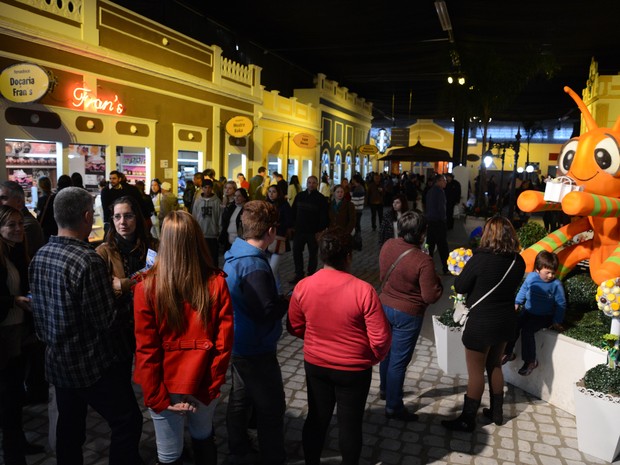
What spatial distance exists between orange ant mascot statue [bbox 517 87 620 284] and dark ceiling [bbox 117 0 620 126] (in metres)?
7.73

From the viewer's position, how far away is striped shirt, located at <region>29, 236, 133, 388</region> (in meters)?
2.51

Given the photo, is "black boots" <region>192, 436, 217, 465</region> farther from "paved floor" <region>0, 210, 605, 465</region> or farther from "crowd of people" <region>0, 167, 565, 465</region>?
"paved floor" <region>0, 210, 605, 465</region>

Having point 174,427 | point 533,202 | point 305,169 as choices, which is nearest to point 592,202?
point 533,202

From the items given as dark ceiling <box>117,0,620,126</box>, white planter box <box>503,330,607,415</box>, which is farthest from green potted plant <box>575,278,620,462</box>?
dark ceiling <box>117,0,620,126</box>

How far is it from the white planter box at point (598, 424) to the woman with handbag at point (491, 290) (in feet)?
2.21

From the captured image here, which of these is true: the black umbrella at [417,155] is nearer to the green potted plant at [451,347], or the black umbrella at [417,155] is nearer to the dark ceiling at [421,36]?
the dark ceiling at [421,36]

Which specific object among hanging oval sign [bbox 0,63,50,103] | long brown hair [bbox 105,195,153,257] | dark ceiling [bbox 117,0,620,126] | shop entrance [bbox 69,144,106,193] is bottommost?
long brown hair [bbox 105,195,153,257]

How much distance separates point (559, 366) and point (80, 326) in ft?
12.7

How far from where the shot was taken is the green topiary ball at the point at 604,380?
3.58m

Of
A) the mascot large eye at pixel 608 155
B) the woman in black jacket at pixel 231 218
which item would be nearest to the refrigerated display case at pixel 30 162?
the woman in black jacket at pixel 231 218

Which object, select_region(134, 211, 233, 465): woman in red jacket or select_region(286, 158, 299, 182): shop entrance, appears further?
select_region(286, 158, 299, 182): shop entrance

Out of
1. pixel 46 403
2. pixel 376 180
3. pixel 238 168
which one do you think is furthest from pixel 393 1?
pixel 46 403

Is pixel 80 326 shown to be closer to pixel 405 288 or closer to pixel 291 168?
pixel 405 288

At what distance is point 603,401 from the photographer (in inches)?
140
